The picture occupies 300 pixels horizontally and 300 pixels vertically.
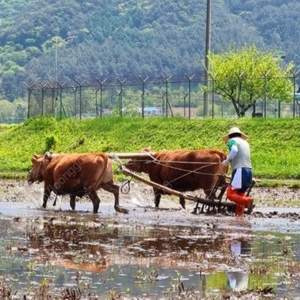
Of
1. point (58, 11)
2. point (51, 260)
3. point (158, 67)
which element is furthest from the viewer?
point (58, 11)

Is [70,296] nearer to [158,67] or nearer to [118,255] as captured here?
[118,255]

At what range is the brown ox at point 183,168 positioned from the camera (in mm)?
23641

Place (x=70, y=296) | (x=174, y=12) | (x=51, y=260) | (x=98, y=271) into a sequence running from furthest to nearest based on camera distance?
(x=174, y=12)
(x=51, y=260)
(x=98, y=271)
(x=70, y=296)

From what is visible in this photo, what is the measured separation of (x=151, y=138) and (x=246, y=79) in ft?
29.0

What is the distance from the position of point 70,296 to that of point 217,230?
7.61m

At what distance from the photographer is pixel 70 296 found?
11367 mm

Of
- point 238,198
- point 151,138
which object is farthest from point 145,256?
point 151,138

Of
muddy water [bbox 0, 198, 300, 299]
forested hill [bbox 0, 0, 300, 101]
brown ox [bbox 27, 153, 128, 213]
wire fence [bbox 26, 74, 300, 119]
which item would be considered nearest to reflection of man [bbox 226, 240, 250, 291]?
muddy water [bbox 0, 198, 300, 299]

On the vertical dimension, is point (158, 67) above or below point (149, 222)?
above

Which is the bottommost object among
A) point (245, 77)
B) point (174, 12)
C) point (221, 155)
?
point (221, 155)

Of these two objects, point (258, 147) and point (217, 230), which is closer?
point (217, 230)

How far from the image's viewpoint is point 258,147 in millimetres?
40031

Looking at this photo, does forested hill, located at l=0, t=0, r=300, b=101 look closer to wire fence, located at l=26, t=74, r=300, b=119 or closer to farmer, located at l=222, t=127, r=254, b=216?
wire fence, located at l=26, t=74, r=300, b=119

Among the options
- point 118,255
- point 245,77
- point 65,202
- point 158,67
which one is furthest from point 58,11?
point 118,255
